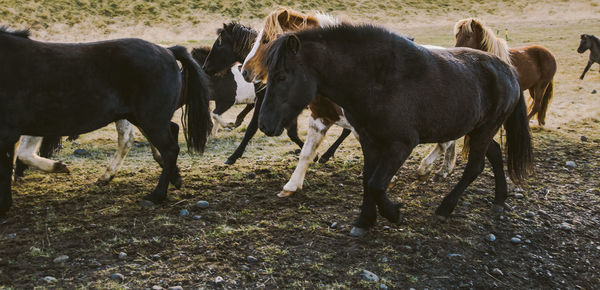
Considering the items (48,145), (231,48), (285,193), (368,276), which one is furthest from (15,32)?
(368,276)

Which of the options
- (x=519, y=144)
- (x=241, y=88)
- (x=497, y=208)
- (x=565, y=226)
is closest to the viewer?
(x=565, y=226)

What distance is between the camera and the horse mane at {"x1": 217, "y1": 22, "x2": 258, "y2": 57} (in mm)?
7324

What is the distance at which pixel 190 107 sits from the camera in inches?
208

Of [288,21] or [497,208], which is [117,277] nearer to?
[288,21]

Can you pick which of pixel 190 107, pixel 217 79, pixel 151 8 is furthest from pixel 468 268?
pixel 151 8

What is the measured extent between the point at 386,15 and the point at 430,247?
112 ft

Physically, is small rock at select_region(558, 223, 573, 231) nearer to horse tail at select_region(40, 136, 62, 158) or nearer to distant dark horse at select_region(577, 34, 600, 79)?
horse tail at select_region(40, 136, 62, 158)

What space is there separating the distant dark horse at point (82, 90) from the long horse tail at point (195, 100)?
1.08 feet

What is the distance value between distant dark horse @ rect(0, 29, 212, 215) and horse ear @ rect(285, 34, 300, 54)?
163 centimetres

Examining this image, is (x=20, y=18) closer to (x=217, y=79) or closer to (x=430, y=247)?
(x=217, y=79)

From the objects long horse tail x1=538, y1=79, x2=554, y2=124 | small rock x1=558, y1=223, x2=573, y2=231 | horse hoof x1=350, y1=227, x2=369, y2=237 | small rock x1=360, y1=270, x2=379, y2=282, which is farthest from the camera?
long horse tail x1=538, y1=79, x2=554, y2=124

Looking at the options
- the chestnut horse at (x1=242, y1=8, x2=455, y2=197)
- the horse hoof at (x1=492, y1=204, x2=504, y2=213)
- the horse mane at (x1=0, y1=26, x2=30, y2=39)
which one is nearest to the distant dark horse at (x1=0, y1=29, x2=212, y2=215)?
the horse mane at (x1=0, y1=26, x2=30, y2=39)

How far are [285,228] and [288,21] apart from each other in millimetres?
2518

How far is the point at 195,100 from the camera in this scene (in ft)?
17.3
